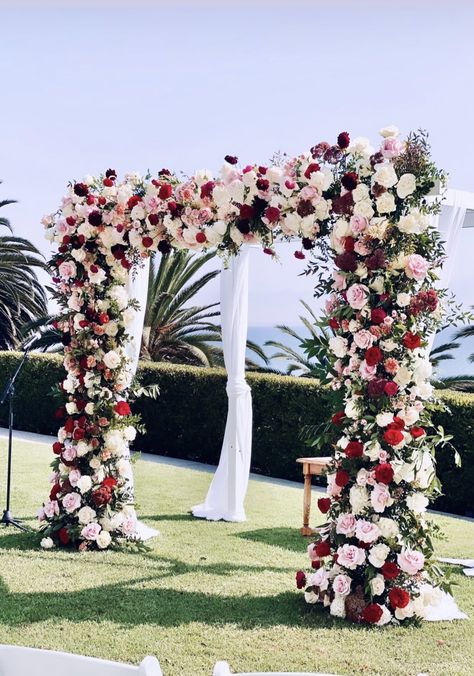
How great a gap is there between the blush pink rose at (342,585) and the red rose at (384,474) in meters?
0.62

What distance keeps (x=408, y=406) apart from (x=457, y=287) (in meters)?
53.8

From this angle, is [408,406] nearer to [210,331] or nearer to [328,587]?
[328,587]

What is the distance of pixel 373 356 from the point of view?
16.9 feet

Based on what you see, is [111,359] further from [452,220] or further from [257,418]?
[257,418]

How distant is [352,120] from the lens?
38.3 metres

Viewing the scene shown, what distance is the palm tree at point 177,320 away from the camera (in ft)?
49.4

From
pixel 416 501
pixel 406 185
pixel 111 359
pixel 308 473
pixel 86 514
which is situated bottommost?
pixel 86 514

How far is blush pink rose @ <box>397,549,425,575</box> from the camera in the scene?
16.9 ft

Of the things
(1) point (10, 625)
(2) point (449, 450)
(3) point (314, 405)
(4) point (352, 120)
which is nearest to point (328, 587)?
(1) point (10, 625)

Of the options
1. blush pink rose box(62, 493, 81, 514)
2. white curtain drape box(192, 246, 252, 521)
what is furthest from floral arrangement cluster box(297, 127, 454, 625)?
white curtain drape box(192, 246, 252, 521)

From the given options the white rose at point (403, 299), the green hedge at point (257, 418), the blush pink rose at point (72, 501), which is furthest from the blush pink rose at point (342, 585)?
the green hedge at point (257, 418)

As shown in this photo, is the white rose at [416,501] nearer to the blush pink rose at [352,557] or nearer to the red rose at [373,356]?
the blush pink rose at [352,557]

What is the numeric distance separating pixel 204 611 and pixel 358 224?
2.51 meters

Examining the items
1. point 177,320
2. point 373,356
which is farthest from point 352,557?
point 177,320
